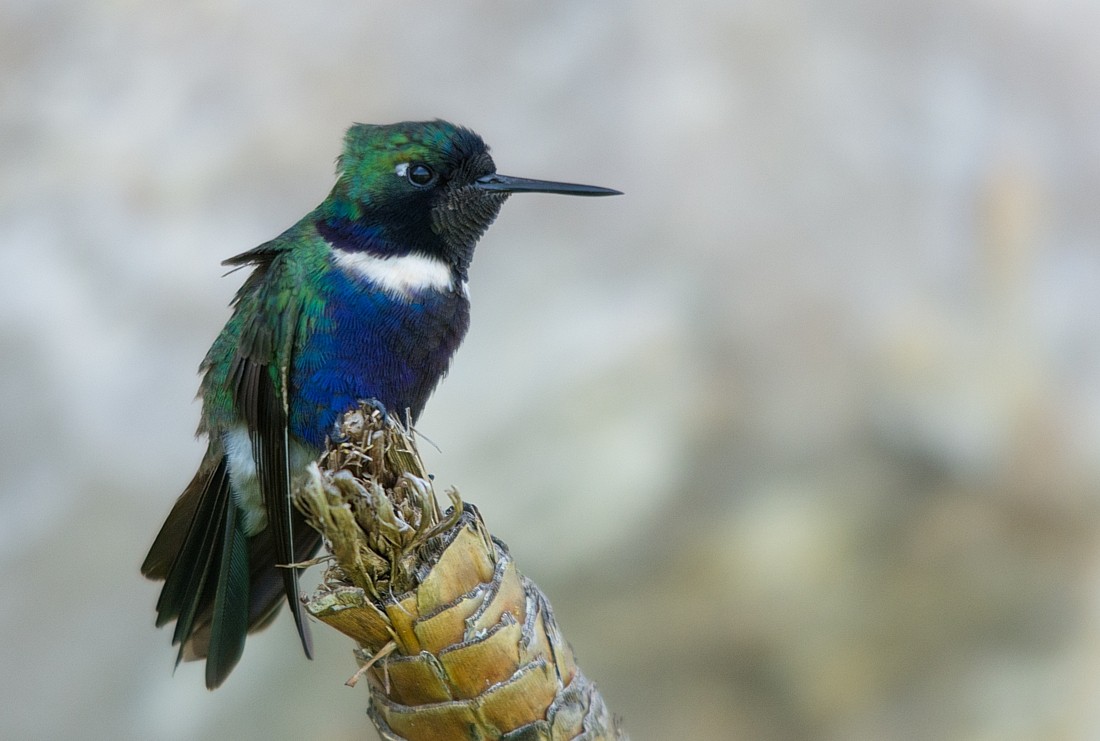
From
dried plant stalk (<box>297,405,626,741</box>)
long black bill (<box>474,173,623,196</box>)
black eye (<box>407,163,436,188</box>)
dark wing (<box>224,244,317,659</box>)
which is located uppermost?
black eye (<box>407,163,436,188</box>)

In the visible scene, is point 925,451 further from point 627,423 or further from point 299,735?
point 299,735

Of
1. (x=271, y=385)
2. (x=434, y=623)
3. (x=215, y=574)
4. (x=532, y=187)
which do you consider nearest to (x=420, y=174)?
(x=532, y=187)

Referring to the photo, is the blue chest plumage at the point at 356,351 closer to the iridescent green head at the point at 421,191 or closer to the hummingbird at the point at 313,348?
the hummingbird at the point at 313,348

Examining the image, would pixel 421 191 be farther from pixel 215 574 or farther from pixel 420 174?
pixel 215 574

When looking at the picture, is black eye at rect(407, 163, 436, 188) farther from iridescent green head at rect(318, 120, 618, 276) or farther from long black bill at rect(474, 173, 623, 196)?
long black bill at rect(474, 173, 623, 196)

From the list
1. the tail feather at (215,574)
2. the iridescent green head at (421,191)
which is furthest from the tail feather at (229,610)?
the iridescent green head at (421,191)

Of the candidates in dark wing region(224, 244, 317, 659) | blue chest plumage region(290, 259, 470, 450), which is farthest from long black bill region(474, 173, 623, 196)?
dark wing region(224, 244, 317, 659)
